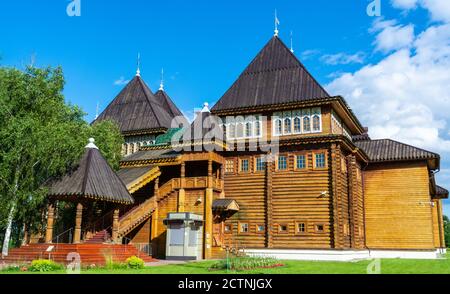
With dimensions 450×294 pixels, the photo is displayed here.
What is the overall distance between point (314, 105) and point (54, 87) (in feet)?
53.7

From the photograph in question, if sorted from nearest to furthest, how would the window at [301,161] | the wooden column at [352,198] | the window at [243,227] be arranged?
the window at [301,161] → the window at [243,227] → the wooden column at [352,198]

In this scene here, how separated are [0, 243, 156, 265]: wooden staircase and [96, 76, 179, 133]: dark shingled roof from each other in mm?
17007

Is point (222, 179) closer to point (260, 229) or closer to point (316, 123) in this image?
point (260, 229)

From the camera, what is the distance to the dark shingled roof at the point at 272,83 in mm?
30828

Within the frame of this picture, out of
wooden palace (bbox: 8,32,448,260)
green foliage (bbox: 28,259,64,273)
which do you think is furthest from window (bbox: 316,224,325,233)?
green foliage (bbox: 28,259,64,273)

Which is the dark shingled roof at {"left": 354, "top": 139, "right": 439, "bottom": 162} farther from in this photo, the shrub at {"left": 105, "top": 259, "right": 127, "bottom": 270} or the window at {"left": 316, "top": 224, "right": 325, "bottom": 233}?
the shrub at {"left": 105, "top": 259, "right": 127, "bottom": 270}

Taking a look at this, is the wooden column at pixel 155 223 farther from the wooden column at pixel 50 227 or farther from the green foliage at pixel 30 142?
the wooden column at pixel 50 227

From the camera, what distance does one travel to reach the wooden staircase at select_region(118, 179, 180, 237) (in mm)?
26844

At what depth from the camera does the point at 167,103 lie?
46000 millimetres

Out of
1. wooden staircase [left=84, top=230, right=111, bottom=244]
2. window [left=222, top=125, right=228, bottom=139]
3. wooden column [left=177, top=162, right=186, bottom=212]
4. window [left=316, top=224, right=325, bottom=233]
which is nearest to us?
wooden staircase [left=84, top=230, right=111, bottom=244]

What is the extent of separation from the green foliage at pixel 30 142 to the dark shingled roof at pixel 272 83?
36.9 feet

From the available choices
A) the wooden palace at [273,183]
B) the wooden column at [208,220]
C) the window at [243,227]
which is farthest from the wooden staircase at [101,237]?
the window at [243,227]

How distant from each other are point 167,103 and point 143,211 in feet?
63.0

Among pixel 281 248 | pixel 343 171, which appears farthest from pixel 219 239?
pixel 343 171
